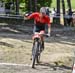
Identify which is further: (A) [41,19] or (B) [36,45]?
(A) [41,19]

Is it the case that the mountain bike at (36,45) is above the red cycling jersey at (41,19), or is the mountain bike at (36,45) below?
below

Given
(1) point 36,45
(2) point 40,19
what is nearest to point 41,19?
(2) point 40,19

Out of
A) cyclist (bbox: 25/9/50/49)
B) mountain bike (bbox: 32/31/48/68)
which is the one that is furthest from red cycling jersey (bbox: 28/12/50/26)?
mountain bike (bbox: 32/31/48/68)

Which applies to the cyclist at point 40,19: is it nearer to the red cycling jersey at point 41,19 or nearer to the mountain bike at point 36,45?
the red cycling jersey at point 41,19

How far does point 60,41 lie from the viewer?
52.5 ft

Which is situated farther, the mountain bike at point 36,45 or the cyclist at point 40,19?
the cyclist at point 40,19

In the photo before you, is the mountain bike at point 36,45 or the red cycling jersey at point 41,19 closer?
the mountain bike at point 36,45

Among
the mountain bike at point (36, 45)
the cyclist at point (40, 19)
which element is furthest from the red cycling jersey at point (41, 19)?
the mountain bike at point (36, 45)

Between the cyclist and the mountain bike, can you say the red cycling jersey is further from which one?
the mountain bike

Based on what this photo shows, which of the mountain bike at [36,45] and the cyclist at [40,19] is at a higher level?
the cyclist at [40,19]

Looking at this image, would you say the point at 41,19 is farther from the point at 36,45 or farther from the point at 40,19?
the point at 36,45

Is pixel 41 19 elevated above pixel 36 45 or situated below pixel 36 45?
above

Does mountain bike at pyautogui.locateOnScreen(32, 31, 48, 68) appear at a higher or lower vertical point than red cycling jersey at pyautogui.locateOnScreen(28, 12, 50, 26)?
lower

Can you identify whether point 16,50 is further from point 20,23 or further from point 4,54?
point 20,23
